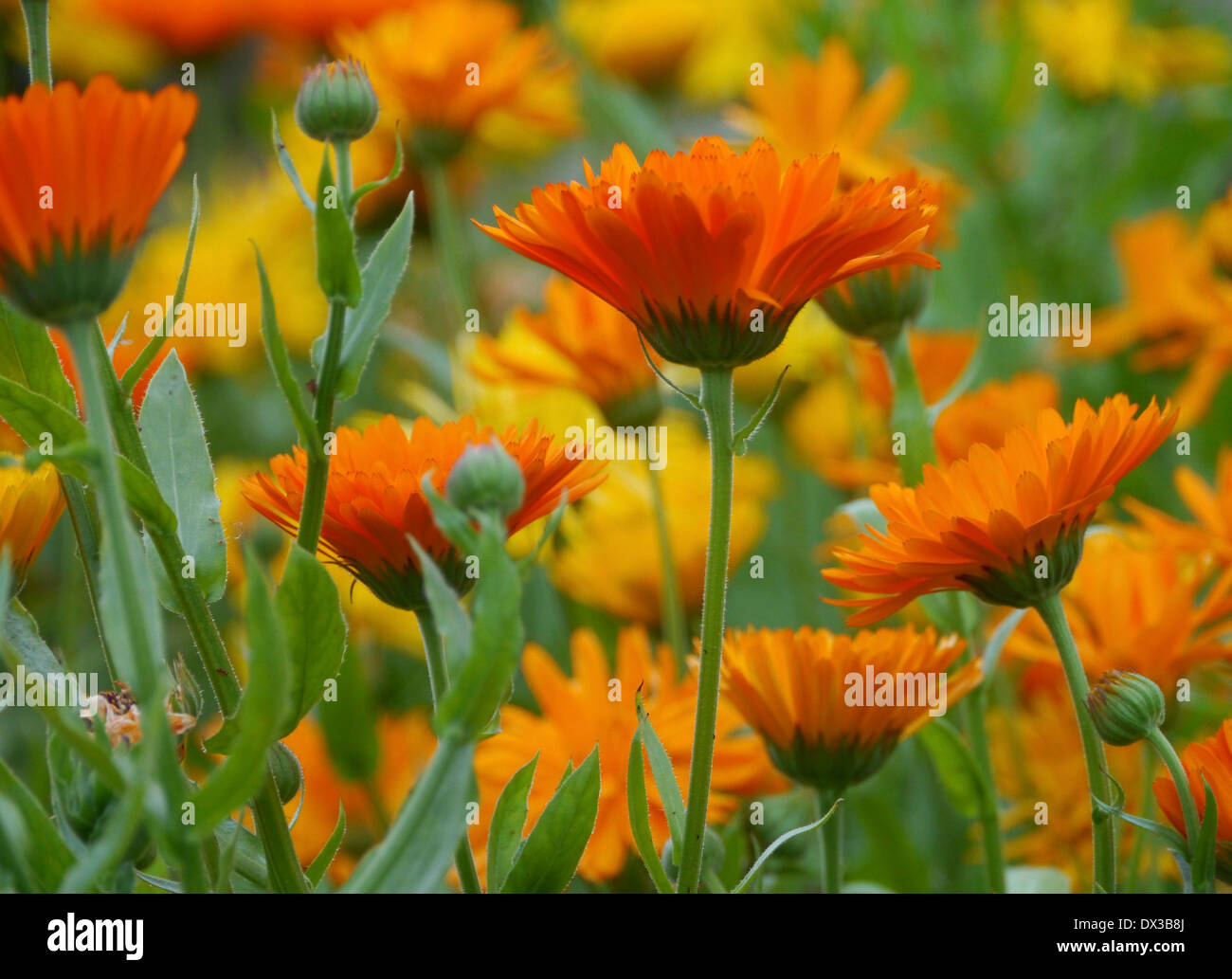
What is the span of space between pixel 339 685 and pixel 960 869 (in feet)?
1.16

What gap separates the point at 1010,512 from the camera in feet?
1.28

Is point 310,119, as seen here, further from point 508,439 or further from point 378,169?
point 378,169

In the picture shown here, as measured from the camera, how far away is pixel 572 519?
0.87 meters

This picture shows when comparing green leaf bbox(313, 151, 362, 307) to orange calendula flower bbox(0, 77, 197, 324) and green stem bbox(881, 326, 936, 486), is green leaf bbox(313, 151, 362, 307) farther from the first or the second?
green stem bbox(881, 326, 936, 486)

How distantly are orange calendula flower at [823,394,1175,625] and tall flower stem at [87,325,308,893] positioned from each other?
172 mm

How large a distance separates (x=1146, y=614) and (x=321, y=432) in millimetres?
322

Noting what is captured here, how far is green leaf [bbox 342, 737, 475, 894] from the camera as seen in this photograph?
0.31 meters

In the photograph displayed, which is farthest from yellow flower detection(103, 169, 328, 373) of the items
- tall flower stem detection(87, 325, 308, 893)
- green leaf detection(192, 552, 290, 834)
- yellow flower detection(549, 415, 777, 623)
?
green leaf detection(192, 552, 290, 834)

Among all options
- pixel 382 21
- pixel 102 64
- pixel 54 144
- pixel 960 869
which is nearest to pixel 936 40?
pixel 382 21

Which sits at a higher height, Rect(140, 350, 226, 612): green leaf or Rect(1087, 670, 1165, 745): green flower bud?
Rect(140, 350, 226, 612): green leaf

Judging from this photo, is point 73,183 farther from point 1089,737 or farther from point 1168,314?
point 1168,314

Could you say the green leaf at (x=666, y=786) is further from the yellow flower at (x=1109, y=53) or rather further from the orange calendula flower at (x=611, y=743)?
the yellow flower at (x=1109, y=53)

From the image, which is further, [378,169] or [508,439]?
[378,169]

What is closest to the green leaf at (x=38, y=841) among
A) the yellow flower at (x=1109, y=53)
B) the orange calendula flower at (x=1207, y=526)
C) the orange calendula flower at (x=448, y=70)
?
the orange calendula flower at (x=1207, y=526)
